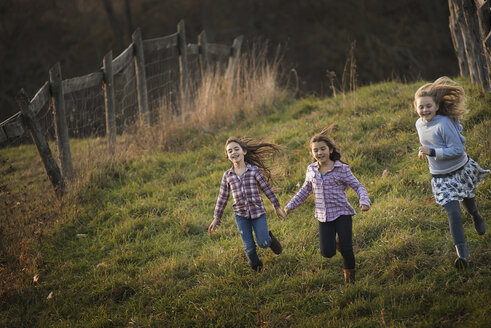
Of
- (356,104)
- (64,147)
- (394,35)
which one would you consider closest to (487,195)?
(356,104)

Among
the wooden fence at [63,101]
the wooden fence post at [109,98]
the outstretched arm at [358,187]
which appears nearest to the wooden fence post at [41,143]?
the wooden fence at [63,101]

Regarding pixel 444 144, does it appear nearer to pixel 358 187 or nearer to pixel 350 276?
pixel 358 187

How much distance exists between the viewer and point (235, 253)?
15.3ft

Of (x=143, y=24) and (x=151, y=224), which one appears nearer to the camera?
(x=151, y=224)

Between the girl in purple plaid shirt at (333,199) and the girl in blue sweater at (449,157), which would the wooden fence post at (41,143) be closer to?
the girl in purple plaid shirt at (333,199)

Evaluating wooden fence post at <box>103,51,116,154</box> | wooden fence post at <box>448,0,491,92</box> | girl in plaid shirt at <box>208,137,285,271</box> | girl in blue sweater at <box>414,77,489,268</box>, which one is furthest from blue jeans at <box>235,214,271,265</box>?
wooden fence post at <box>448,0,491,92</box>

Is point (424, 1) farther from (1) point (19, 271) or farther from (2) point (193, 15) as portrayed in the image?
(1) point (19, 271)

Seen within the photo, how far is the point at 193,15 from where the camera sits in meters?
24.8

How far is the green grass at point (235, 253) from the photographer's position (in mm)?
3688

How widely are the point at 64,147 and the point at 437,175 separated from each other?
18.0 feet

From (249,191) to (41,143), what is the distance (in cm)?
371

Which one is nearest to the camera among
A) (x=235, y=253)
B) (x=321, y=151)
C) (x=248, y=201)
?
(x=321, y=151)

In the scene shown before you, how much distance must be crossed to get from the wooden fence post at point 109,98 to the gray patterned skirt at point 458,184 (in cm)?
562

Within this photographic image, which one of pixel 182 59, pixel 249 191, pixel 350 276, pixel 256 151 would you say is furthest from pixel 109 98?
pixel 350 276
